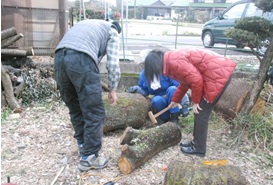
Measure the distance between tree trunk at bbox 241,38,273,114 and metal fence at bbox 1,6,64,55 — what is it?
12.1ft

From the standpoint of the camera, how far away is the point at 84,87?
2.23 m

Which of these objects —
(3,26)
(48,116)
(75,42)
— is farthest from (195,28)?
(75,42)

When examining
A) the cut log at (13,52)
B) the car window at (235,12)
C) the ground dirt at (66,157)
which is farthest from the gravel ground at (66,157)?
the car window at (235,12)

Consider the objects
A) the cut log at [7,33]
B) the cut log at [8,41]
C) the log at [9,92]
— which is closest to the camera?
the log at [9,92]

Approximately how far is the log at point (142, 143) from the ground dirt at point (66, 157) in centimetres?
7

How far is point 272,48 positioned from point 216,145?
4.08 ft

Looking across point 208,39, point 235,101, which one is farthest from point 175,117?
point 208,39

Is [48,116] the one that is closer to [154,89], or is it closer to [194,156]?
[154,89]

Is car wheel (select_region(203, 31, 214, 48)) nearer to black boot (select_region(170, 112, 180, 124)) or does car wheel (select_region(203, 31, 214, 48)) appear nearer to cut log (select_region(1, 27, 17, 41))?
black boot (select_region(170, 112, 180, 124))

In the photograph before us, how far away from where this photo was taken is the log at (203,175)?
2.04 meters

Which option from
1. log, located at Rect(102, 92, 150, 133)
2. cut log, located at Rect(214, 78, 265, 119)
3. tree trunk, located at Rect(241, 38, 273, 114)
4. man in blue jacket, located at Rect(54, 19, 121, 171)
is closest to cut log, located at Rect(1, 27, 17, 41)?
log, located at Rect(102, 92, 150, 133)

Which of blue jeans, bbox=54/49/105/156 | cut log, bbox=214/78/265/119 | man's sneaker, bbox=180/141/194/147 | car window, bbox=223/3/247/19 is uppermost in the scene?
car window, bbox=223/3/247/19

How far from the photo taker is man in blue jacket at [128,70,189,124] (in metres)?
3.36

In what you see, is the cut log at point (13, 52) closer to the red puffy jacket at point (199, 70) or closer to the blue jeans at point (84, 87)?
the blue jeans at point (84, 87)
